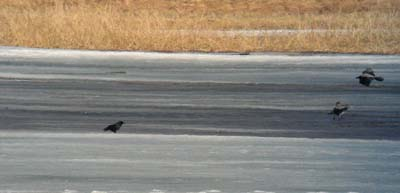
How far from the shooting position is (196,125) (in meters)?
11.2

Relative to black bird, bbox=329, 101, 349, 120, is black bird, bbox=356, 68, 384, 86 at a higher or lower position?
higher

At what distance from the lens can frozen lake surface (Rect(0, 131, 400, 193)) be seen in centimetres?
767

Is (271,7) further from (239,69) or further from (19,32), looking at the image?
(239,69)

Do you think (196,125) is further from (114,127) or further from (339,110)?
(339,110)

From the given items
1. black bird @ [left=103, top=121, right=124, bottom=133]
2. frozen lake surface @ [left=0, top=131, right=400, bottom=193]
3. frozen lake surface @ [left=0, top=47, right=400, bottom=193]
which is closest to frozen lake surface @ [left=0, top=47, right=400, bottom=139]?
frozen lake surface @ [left=0, top=47, right=400, bottom=193]

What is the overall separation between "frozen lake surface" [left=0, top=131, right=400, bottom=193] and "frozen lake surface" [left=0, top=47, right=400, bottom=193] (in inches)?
0.4

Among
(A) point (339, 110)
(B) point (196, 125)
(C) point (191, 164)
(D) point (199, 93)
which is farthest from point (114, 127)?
(D) point (199, 93)

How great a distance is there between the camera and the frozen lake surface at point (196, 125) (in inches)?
314

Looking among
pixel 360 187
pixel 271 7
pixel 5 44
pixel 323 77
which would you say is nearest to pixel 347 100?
pixel 323 77

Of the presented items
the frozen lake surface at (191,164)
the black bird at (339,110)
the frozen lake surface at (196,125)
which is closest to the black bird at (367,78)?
the frozen lake surface at (196,125)

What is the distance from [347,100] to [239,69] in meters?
4.16

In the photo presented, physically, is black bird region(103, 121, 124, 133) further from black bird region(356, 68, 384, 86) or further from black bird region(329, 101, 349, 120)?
black bird region(356, 68, 384, 86)

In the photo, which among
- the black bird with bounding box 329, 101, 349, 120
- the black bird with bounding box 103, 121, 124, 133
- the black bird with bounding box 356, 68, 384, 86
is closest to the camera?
the black bird with bounding box 103, 121, 124, 133

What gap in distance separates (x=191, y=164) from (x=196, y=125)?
8.72 ft
